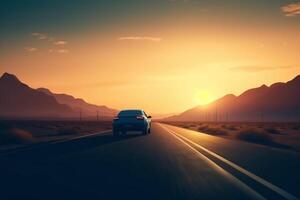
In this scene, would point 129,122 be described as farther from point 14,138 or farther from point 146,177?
point 146,177

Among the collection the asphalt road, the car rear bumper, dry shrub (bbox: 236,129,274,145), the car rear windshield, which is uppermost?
the car rear windshield

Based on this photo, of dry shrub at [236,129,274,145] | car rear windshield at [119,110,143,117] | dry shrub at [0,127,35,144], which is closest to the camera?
dry shrub at [0,127,35,144]

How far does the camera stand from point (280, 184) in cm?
1026

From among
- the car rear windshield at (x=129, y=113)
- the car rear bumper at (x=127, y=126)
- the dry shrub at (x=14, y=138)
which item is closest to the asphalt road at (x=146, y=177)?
the dry shrub at (x=14, y=138)

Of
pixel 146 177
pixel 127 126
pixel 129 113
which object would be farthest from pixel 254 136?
pixel 146 177

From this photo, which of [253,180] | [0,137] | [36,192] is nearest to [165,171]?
[253,180]

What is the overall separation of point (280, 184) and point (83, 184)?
3.98 m

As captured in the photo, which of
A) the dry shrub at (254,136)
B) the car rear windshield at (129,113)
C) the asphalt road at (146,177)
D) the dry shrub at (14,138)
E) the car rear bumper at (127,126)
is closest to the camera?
the asphalt road at (146,177)

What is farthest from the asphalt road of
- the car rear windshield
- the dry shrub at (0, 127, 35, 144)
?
the car rear windshield

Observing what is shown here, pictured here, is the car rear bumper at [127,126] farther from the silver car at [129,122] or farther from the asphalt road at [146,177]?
the asphalt road at [146,177]

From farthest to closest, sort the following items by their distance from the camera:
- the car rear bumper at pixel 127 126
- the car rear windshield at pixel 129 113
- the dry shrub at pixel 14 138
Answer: the car rear windshield at pixel 129 113
the car rear bumper at pixel 127 126
the dry shrub at pixel 14 138

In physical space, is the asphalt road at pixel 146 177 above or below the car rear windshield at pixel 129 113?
below

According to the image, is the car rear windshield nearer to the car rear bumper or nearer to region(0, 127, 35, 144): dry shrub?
the car rear bumper

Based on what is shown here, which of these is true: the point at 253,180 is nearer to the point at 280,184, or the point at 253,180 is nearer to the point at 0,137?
the point at 280,184
